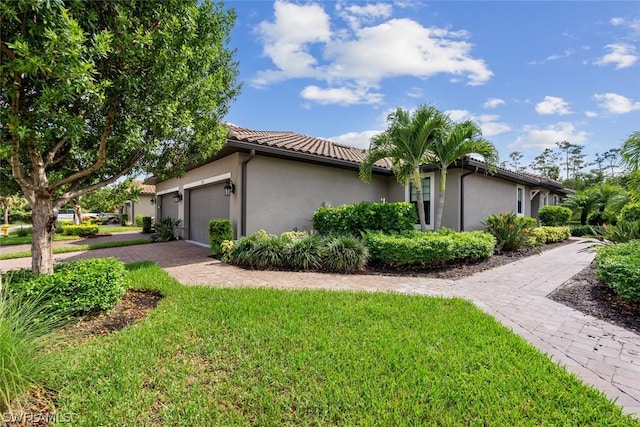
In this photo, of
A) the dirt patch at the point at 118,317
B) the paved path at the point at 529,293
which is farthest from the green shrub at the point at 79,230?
the dirt patch at the point at 118,317

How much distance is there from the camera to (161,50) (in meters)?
4.30

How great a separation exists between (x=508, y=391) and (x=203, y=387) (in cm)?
281

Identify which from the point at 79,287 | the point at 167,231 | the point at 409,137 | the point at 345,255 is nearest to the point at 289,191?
the point at 345,255

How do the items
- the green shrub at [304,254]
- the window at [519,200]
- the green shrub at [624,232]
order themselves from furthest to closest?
1. the window at [519,200]
2. the green shrub at [304,254]
3. the green shrub at [624,232]

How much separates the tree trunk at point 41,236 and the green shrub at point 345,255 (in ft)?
18.2

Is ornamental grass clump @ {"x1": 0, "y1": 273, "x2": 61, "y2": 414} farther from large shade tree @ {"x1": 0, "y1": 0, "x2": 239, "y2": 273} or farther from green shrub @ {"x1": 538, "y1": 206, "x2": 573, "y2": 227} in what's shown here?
green shrub @ {"x1": 538, "y1": 206, "x2": 573, "y2": 227}

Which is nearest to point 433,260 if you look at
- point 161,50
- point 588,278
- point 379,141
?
point 588,278

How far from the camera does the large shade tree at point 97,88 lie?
3.29 metres

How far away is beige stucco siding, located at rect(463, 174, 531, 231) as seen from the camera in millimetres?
12383

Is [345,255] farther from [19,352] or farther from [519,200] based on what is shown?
[519,200]

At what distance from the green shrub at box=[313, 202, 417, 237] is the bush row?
106cm

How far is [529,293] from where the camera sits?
591cm

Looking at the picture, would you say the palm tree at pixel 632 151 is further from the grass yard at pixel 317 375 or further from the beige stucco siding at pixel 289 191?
the beige stucco siding at pixel 289 191

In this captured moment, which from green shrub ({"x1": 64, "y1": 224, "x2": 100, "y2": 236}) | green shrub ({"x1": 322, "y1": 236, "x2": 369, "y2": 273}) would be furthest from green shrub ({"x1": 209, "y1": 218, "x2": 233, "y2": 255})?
green shrub ({"x1": 64, "y1": 224, "x2": 100, "y2": 236})
